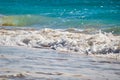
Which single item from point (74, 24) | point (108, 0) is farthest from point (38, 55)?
point (108, 0)

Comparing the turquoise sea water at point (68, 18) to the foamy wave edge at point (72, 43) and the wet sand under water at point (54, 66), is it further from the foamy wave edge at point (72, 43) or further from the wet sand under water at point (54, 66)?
the wet sand under water at point (54, 66)

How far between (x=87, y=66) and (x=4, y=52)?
297 centimetres

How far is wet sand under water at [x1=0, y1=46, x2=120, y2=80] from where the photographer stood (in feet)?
24.0

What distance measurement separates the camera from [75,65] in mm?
8719

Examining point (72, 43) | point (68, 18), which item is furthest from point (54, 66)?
point (68, 18)

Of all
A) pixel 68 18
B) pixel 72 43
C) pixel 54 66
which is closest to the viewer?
pixel 54 66

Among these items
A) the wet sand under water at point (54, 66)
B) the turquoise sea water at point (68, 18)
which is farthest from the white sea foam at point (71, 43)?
the turquoise sea water at point (68, 18)

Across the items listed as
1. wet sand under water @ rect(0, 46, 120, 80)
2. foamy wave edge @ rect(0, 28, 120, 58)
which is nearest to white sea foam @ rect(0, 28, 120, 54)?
foamy wave edge @ rect(0, 28, 120, 58)

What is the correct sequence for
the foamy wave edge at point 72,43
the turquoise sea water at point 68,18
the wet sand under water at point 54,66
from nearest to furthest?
the wet sand under water at point 54,66
the foamy wave edge at point 72,43
the turquoise sea water at point 68,18

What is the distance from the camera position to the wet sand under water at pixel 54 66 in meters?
7.30

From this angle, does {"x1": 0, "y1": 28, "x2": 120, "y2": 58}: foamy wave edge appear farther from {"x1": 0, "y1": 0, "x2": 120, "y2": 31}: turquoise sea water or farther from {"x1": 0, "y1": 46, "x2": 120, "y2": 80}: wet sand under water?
{"x1": 0, "y1": 0, "x2": 120, "y2": 31}: turquoise sea water

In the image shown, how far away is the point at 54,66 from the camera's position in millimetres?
8516

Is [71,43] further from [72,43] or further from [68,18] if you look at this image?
[68,18]

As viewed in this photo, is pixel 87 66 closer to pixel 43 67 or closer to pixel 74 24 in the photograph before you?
pixel 43 67
